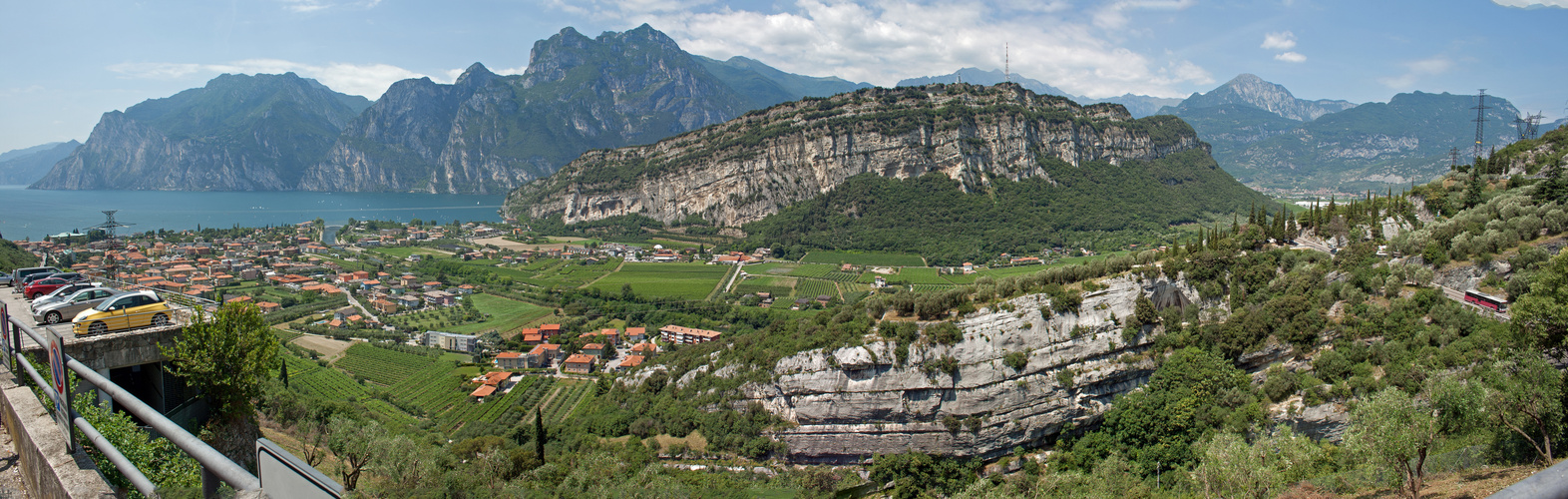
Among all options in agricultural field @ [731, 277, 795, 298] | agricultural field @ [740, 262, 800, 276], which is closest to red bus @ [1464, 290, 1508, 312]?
agricultural field @ [731, 277, 795, 298]

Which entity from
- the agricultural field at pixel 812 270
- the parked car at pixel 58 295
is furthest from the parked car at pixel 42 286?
the agricultural field at pixel 812 270

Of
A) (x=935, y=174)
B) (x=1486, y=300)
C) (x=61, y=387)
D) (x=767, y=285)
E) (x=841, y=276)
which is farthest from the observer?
(x=935, y=174)

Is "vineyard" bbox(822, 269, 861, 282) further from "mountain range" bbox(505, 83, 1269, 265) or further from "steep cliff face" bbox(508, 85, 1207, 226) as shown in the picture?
"steep cliff face" bbox(508, 85, 1207, 226)

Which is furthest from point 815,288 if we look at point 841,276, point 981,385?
point 981,385

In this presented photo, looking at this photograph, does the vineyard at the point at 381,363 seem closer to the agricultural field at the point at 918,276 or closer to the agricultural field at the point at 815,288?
the agricultural field at the point at 815,288

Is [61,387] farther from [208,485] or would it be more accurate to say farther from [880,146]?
[880,146]

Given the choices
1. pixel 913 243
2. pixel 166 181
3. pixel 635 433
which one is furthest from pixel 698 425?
pixel 166 181
